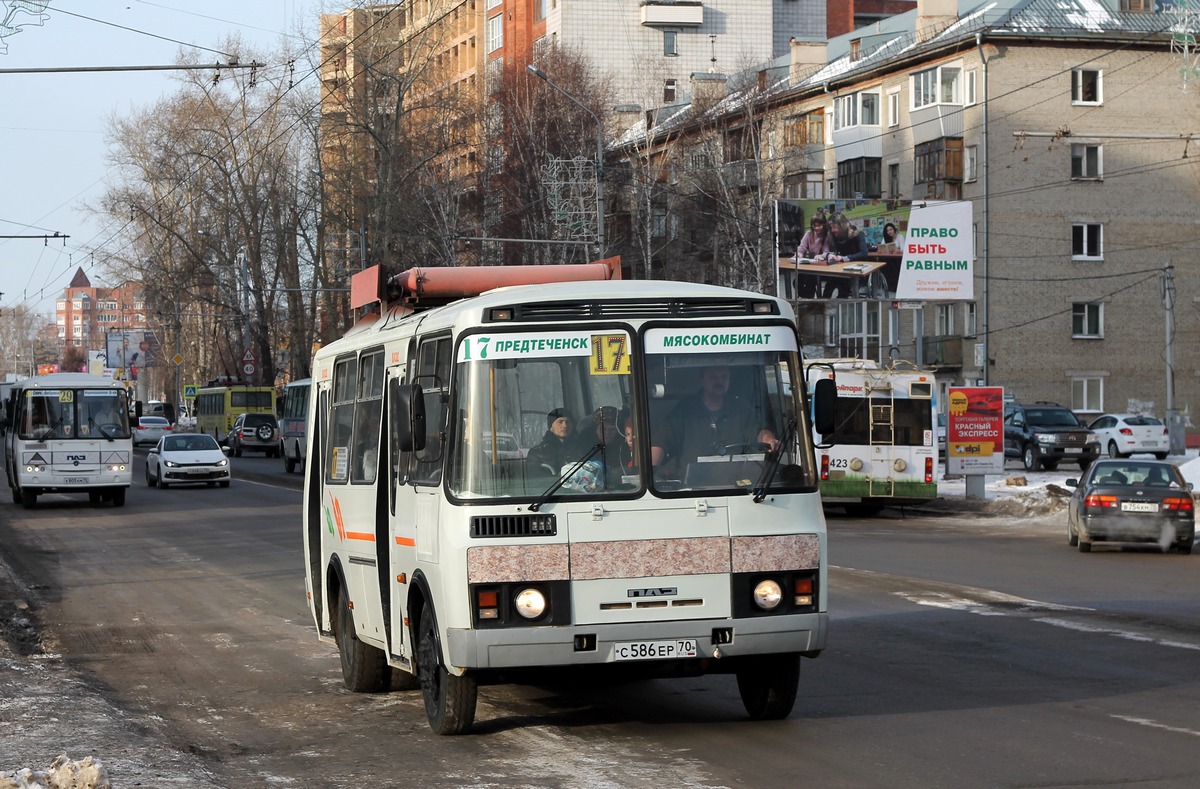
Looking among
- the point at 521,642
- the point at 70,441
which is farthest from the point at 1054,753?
the point at 70,441

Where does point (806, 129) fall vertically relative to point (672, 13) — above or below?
below

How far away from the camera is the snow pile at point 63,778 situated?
263 inches

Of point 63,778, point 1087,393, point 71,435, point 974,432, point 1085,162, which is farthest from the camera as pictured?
point 1087,393

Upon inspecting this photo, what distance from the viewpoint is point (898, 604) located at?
1499 centimetres

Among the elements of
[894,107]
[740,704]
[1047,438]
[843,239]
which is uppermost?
[894,107]

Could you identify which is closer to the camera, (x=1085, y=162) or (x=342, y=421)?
(x=342, y=421)

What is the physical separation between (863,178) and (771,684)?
199 feet

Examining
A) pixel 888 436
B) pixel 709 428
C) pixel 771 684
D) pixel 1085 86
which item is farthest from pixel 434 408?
pixel 1085 86

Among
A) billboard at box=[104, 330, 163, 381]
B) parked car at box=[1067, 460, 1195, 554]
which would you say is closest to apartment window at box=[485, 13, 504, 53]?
billboard at box=[104, 330, 163, 381]

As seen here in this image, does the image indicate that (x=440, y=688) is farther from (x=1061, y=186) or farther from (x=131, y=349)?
(x=131, y=349)

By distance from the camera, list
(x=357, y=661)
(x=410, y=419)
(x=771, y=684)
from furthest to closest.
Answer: (x=357, y=661) < (x=771, y=684) < (x=410, y=419)

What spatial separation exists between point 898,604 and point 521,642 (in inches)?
300

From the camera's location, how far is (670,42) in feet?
302

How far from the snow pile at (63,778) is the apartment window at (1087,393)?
60.0 metres
